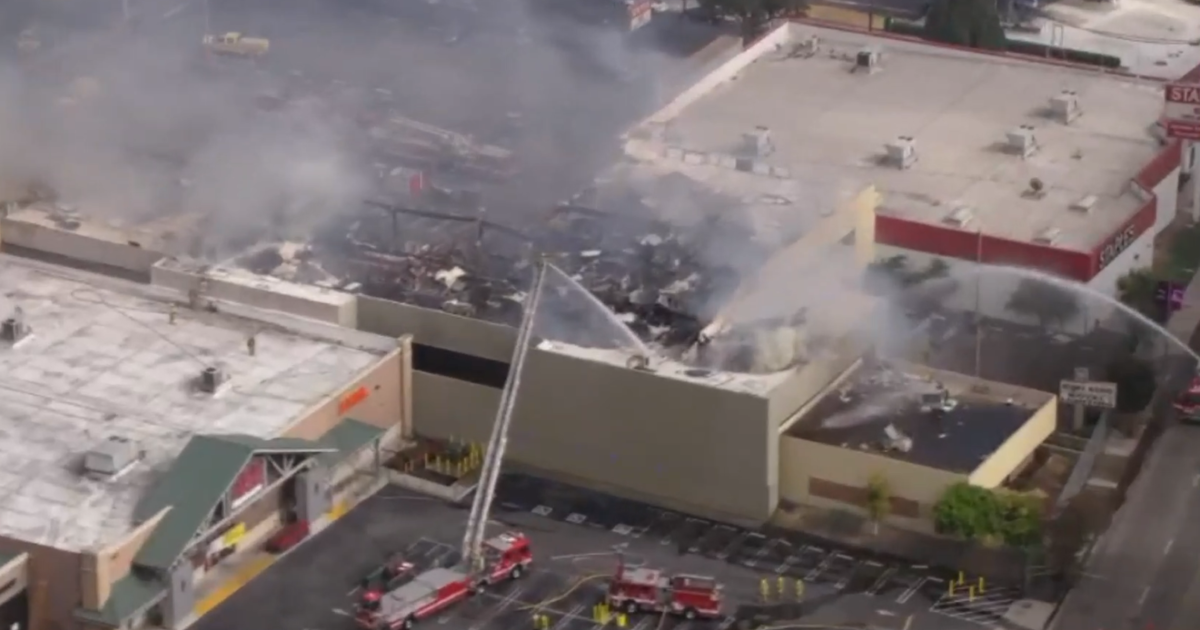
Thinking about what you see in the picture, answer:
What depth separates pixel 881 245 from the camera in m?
36.6

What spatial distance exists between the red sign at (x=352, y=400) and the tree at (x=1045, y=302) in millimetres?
9438

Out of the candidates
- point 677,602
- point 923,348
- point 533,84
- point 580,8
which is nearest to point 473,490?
point 677,602

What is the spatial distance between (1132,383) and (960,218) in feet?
13.9

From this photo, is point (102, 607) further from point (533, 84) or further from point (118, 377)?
point (533, 84)

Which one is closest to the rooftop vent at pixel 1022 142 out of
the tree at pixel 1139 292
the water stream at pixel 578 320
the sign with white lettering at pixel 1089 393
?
the tree at pixel 1139 292

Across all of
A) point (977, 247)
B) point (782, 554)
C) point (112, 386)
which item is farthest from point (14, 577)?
point (977, 247)

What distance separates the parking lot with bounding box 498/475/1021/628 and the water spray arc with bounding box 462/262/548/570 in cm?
94

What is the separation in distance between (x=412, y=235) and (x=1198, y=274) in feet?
40.6

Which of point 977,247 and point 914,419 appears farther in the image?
point 977,247

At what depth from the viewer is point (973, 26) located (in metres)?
46.2

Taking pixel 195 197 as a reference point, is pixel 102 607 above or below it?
below

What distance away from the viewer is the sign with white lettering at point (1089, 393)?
33.2 metres

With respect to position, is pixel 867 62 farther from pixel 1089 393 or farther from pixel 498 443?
pixel 498 443

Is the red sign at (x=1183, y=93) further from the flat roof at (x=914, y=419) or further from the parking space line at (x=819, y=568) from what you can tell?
the parking space line at (x=819, y=568)
